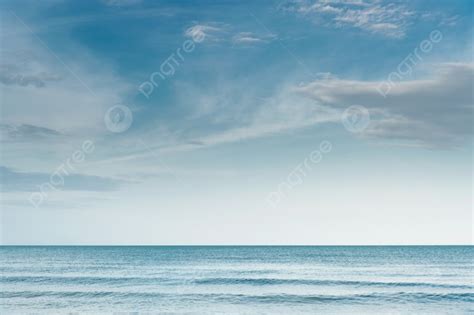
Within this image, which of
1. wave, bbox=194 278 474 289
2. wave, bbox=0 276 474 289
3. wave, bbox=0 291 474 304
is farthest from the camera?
wave, bbox=0 276 474 289

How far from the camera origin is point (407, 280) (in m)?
41.4

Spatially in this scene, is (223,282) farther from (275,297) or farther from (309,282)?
(275,297)

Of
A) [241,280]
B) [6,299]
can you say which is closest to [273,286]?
[241,280]

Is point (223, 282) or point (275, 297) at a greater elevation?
point (223, 282)

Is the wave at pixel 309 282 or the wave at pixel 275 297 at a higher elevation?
the wave at pixel 309 282

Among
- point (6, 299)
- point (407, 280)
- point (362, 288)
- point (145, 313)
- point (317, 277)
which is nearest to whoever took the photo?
point (145, 313)

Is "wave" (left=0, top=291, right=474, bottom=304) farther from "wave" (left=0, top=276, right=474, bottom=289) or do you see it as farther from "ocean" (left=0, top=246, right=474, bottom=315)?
"wave" (left=0, top=276, right=474, bottom=289)

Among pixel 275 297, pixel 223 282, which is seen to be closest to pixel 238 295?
pixel 275 297

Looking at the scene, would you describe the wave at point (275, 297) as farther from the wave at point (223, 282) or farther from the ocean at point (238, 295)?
the wave at point (223, 282)

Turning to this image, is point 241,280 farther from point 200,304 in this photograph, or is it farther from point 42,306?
point 42,306

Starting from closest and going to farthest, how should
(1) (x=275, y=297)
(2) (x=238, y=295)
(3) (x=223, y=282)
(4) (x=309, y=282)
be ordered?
(1) (x=275, y=297), (2) (x=238, y=295), (4) (x=309, y=282), (3) (x=223, y=282)

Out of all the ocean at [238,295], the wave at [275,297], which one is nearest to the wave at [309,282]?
the ocean at [238,295]

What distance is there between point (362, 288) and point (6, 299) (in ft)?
74.3

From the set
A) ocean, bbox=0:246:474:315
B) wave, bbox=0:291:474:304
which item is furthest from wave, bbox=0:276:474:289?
wave, bbox=0:291:474:304
